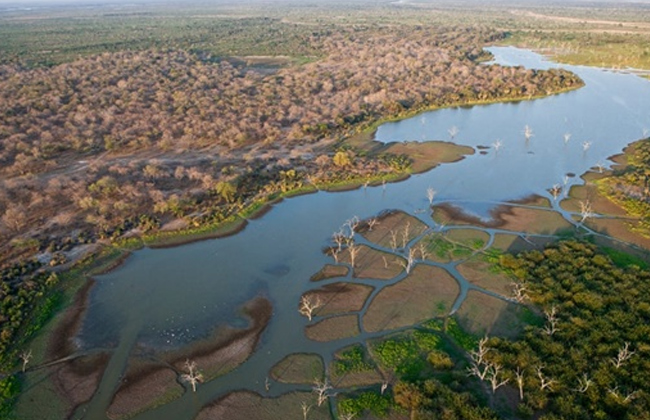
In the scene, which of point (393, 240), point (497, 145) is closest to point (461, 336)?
point (393, 240)

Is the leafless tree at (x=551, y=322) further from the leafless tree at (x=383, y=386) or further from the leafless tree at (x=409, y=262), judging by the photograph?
the leafless tree at (x=383, y=386)

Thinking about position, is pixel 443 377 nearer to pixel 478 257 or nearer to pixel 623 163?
pixel 478 257

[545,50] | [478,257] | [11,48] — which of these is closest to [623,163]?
[478,257]

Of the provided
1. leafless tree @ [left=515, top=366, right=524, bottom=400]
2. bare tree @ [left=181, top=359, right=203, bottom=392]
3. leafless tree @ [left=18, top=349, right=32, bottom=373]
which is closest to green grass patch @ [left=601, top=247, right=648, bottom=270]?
leafless tree @ [left=515, top=366, right=524, bottom=400]

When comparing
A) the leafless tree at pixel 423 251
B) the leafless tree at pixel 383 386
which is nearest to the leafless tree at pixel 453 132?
the leafless tree at pixel 423 251

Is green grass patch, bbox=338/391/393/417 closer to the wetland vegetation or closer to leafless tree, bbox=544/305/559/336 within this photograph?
the wetland vegetation

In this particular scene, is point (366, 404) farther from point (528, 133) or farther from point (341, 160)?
point (528, 133)
